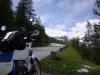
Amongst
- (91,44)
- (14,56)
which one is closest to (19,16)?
(91,44)

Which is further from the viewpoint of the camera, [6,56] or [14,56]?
[14,56]

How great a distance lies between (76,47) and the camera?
39.8 m

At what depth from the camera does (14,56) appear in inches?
344

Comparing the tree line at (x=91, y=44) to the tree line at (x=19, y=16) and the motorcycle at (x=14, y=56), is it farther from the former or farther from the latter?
the motorcycle at (x=14, y=56)

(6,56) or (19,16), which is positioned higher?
(19,16)

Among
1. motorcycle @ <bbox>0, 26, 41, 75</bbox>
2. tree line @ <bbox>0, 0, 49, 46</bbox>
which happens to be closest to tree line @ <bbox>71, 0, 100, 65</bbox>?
tree line @ <bbox>0, 0, 49, 46</bbox>

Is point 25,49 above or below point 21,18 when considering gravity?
below

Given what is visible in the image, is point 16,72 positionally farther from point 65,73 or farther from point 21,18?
point 21,18

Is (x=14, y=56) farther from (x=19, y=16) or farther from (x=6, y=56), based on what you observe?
(x=19, y=16)

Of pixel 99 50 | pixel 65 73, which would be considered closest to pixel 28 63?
pixel 65 73

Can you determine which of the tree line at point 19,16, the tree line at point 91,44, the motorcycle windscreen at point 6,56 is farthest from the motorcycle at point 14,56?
the tree line at point 19,16

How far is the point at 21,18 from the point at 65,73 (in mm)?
42449

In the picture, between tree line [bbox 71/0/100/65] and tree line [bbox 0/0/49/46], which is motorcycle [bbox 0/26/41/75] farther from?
tree line [bbox 0/0/49/46]

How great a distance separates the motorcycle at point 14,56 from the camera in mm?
8547
